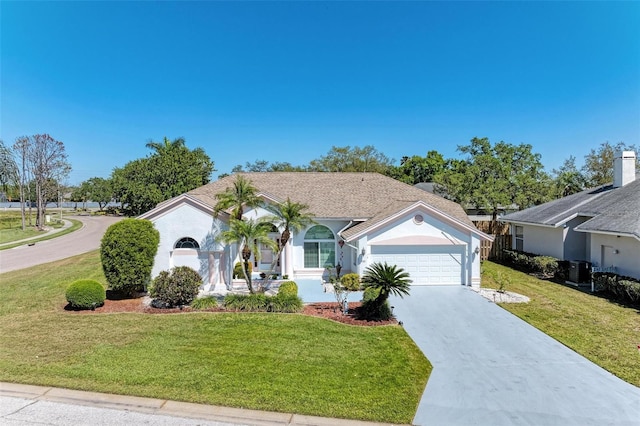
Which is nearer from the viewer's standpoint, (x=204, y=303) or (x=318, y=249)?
→ (x=204, y=303)

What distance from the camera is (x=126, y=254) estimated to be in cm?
1512

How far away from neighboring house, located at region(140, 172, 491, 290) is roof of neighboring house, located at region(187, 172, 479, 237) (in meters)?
0.23

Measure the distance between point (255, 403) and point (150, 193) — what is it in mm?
36468

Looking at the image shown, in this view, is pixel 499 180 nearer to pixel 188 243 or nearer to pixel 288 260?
pixel 288 260

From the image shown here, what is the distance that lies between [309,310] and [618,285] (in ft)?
44.5

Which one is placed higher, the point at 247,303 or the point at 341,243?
the point at 341,243

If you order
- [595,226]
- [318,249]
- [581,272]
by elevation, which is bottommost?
[581,272]

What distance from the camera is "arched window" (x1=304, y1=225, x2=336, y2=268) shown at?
797 inches

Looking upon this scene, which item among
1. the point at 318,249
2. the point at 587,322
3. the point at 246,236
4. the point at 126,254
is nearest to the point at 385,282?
the point at 246,236

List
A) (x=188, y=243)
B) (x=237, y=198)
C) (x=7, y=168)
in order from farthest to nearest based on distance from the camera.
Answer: (x=7, y=168), (x=188, y=243), (x=237, y=198)

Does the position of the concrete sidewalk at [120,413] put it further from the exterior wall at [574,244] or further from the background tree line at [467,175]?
the background tree line at [467,175]

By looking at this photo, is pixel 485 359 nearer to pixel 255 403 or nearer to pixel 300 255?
pixel 255 403

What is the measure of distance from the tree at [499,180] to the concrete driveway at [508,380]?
21.0 meters

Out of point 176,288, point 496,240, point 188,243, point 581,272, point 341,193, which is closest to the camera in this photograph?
point 176,288
